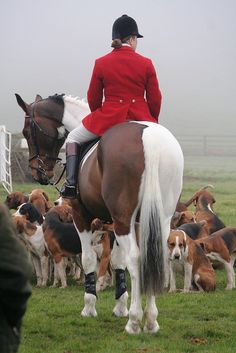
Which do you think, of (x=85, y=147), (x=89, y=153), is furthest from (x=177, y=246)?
(x=89, y=153)

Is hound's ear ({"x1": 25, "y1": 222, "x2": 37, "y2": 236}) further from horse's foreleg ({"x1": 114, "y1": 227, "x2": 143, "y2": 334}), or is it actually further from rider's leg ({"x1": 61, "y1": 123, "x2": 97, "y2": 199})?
horse's foreleg ({"x1": 114, "y1": 227, "x2": 143, "y2": 334})

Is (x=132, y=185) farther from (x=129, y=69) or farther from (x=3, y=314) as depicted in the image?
(x=3, y=314)

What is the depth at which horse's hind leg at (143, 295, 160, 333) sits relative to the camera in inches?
254

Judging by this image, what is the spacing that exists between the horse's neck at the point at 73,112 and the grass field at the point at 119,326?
167 cm

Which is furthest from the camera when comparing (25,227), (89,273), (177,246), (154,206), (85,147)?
(25,227)

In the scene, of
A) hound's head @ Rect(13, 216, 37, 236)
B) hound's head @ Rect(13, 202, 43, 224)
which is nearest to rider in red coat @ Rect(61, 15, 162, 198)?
hound's head @ Rect(13, 216, 37, 236)

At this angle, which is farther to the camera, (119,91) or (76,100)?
(76,100)

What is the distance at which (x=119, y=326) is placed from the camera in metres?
6.92

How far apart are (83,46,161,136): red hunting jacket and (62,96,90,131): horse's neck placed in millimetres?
854

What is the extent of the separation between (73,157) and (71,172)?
0.41 ft

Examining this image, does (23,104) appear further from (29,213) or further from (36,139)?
(29,213)

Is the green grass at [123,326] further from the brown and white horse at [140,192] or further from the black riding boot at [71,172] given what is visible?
the black riding boot at [71,172]

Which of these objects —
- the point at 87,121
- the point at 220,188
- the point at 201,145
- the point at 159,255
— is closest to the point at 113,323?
the point at 159,255

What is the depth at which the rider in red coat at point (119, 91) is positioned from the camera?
6.94 m
